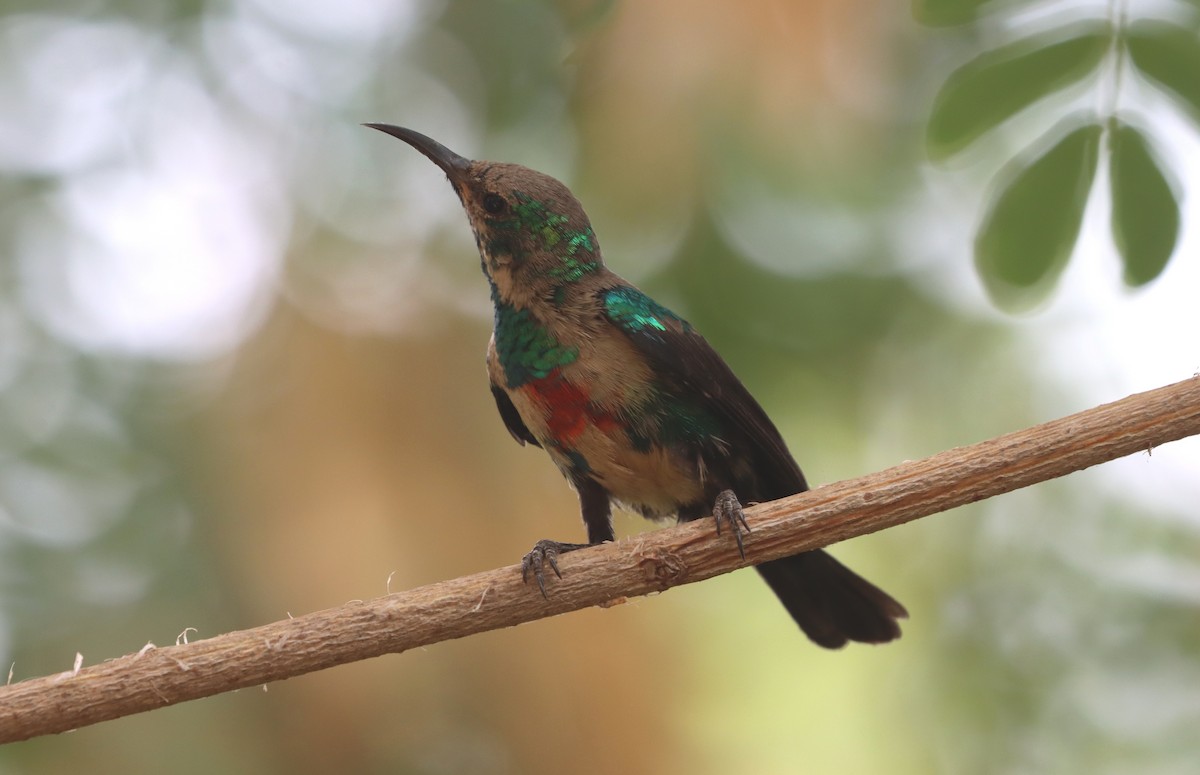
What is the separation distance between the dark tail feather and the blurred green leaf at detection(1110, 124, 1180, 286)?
1.49 m

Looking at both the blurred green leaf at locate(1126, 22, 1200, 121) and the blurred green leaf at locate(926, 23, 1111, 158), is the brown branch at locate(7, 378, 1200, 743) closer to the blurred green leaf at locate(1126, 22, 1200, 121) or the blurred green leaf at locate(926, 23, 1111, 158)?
the blurred green leaf at locate(1126, 22, 1200, 121)

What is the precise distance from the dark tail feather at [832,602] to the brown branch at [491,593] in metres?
1.19

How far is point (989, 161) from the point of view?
458 centimetres

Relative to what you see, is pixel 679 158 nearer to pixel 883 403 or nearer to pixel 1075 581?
pixel 883 403

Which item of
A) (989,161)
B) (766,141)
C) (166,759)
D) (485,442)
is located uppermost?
(766,141)

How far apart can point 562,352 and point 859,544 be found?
310cm

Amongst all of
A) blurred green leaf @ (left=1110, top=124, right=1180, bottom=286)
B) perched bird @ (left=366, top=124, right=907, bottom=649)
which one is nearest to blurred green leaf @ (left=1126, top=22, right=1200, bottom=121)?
blurred green leaf @ (left=1110, top=124, right=1180, bottom=286)

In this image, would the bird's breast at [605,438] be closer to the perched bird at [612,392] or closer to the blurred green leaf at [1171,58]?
the perched bird at [612,392]

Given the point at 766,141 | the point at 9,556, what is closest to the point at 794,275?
the point at 766,141

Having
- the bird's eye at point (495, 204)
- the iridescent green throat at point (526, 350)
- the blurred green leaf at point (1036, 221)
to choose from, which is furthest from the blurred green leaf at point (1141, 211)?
the bird's eye at point (495, 204)

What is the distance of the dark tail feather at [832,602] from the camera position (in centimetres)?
418

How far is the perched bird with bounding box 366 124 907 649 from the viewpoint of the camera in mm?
3852

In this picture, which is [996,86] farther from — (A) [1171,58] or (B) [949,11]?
(A) [1171,58]

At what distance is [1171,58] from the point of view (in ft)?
10.7
